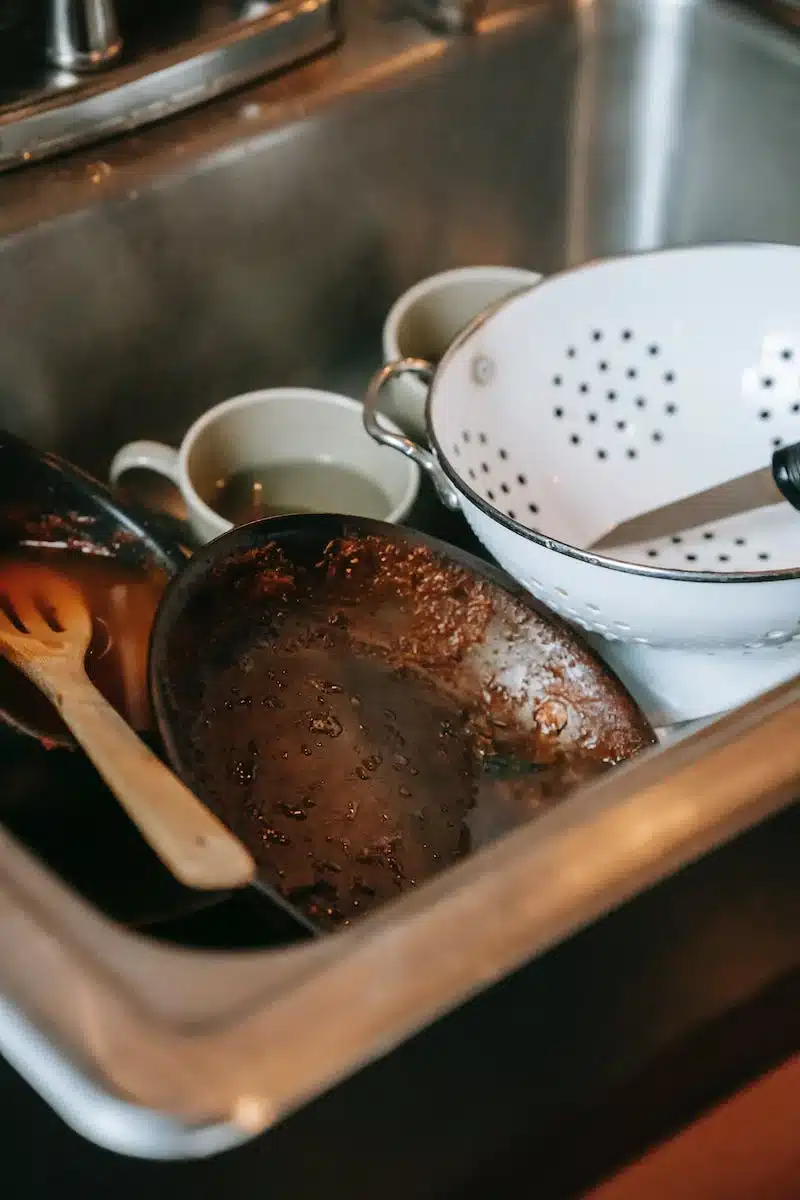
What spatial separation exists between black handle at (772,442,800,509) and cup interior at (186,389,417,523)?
0.54ft

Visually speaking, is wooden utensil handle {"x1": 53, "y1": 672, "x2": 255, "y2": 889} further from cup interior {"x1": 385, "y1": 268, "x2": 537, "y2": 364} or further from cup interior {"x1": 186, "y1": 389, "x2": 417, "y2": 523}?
cup interior {"x1": 385, "y1": 268, "x2": 537, "y2": 364}

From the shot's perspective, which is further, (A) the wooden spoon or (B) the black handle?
(B) the black handle

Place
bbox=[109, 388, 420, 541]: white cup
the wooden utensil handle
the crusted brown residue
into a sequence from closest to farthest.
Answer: the wooden utensil handle < the crusted brown residue < bbox=[109, 388, 420, 541]: white cup

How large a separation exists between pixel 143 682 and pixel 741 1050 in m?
0.25

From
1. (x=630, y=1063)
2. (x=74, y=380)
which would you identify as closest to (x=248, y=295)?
(x=74, y=380)

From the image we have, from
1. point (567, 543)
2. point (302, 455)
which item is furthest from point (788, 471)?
point (302, 455)

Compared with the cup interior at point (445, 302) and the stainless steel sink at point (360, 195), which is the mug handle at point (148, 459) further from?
the cup interior at point (445, 302)

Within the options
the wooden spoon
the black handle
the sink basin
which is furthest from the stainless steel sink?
the black handle

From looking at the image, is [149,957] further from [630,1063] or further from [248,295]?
[248,295]

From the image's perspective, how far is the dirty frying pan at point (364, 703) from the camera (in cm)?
39

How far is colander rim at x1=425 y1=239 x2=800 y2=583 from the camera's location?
386mm

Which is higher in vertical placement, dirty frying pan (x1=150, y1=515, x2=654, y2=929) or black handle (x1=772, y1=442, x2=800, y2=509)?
black handle (x1=772, y1=442, x2=800, y2=509)

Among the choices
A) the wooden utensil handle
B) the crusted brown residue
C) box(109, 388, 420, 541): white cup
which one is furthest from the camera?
box(109, 388, 420, 541): white cup

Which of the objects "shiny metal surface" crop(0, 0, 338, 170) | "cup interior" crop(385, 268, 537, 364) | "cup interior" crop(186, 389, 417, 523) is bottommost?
"cup interior" crop(186, 389, 417, 523)
